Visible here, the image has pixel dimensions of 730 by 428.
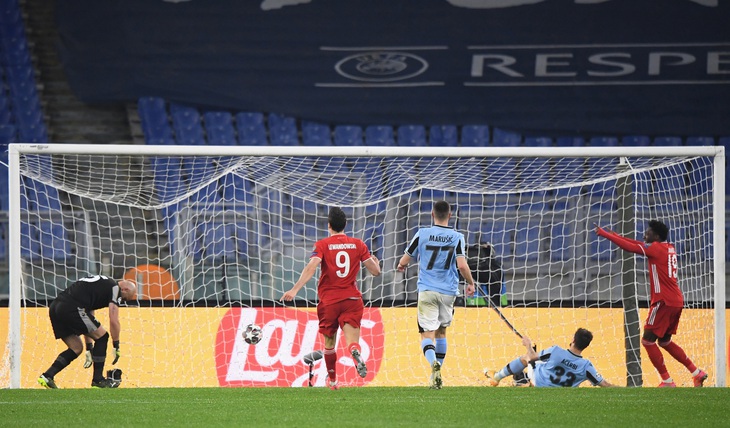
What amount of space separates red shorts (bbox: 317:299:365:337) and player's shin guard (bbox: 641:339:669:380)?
3.20m

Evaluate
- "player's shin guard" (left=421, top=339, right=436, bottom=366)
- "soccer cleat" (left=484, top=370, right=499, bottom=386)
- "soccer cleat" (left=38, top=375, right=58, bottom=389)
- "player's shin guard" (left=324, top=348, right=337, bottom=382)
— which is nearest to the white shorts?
"player's shin guard" (left=421, top=339, right=436, bottom=366)

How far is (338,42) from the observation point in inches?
702

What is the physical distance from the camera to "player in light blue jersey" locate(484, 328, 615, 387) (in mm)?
9539

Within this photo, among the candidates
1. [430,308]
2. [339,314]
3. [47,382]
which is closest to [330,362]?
[339,314]

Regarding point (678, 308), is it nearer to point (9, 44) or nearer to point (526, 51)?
point (526, 51)

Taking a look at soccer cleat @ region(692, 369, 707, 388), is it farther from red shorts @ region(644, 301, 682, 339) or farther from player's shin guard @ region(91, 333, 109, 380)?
player's shin guard @ region(91, 333, 109, 380)

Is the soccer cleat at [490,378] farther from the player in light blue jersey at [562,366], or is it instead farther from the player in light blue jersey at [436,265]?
the player in light blue jersey at [436,265]

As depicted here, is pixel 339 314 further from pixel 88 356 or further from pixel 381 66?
pixel 381 66

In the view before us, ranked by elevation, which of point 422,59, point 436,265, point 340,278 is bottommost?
point 340,278

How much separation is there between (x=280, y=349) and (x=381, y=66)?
8.23 metres

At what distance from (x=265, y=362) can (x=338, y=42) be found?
27.9ft

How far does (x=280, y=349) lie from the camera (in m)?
10.8

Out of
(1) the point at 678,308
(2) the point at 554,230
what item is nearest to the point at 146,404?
(1) the point at 678,308

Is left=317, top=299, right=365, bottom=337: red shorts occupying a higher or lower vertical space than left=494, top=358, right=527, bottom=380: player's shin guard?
higher
